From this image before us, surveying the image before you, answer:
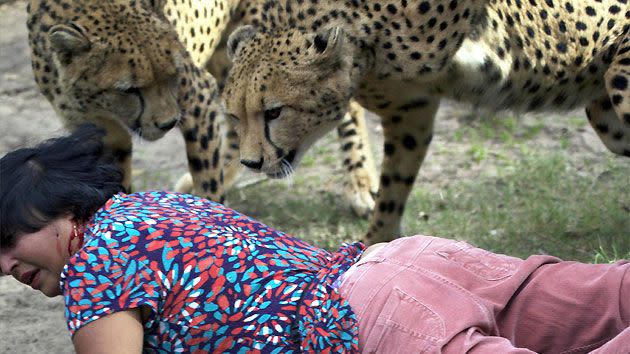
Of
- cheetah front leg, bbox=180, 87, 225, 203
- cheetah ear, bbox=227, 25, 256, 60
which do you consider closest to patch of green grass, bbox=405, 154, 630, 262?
cheetah front leg, bbox=180, 87, 225, 203

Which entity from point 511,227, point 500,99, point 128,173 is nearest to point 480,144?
point 511,227

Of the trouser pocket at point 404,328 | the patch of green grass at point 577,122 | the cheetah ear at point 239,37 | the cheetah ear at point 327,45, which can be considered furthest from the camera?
the patch of green grass at point 577,122

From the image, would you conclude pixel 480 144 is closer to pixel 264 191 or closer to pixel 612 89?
pixel 264 191

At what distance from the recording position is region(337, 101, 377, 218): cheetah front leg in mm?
5301

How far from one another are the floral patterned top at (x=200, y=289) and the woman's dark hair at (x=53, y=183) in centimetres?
8

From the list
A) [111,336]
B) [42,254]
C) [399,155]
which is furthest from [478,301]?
[399,155]

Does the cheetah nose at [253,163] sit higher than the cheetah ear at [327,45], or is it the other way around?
the cheetah ear at [327,45]

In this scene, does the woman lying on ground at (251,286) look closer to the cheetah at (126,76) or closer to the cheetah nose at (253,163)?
the cheetah nose at (253,163)

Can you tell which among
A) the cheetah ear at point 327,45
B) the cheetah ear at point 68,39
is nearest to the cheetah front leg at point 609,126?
the cheetah ear at point 327,45

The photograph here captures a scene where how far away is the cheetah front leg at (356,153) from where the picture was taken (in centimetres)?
530

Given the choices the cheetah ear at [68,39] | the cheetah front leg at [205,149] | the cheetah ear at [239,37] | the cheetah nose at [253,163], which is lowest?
the cheetah front leg at [205,149]

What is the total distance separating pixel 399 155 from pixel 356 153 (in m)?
0.98

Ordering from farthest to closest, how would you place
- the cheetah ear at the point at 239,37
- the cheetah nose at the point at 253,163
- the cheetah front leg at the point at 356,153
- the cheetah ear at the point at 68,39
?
1. the cheetah front leg at the point at 356,153
2. the cheetah ear at the point at 68,39
3. the cheetah ear at the point at 239,37
4. the cheetah nose at the point at 253,163

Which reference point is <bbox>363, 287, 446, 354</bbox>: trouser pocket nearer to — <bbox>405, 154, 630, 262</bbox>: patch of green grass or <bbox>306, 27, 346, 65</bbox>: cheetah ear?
<bbox>306, 27, 346, 65</bbox>: cheetah ear
